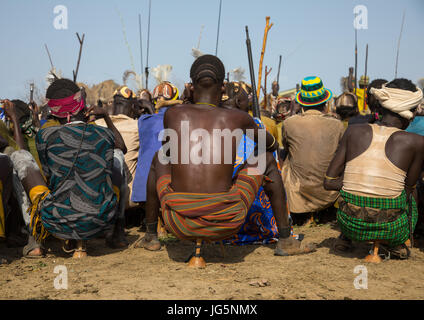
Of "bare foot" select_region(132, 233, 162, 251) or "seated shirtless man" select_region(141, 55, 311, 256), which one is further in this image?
"bare foot" select_region(132, 233, 162, 251)

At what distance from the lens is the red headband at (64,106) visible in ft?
13.6

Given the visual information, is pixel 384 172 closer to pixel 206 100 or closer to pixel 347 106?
pixel 206 100

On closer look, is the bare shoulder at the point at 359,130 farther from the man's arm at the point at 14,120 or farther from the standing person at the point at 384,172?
the man's arm at the point at 14,120

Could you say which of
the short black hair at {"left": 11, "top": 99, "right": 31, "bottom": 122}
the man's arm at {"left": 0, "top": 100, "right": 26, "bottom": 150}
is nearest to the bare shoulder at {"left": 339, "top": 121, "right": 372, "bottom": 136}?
the man's arm at {"left": 0, "top": 100, "right": 26, "bottom": 150}

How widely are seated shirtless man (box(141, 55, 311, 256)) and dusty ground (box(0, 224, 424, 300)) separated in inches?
15.0

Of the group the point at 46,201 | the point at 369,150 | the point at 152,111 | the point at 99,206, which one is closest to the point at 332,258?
the point at 369,150

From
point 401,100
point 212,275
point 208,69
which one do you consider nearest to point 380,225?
point 401,100

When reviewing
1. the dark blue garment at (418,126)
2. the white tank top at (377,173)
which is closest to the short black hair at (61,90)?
the white tank top at (377,173)

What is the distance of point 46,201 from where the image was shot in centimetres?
387

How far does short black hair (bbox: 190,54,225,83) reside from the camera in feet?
11.7

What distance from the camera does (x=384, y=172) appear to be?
3.63m

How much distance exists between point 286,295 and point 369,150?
4.87ft

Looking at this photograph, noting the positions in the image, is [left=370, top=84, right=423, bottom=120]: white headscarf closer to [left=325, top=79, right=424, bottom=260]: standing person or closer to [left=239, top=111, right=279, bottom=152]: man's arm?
[left=325, top=79, right=424, bottom=260]: standing person

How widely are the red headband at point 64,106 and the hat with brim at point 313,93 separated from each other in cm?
281
